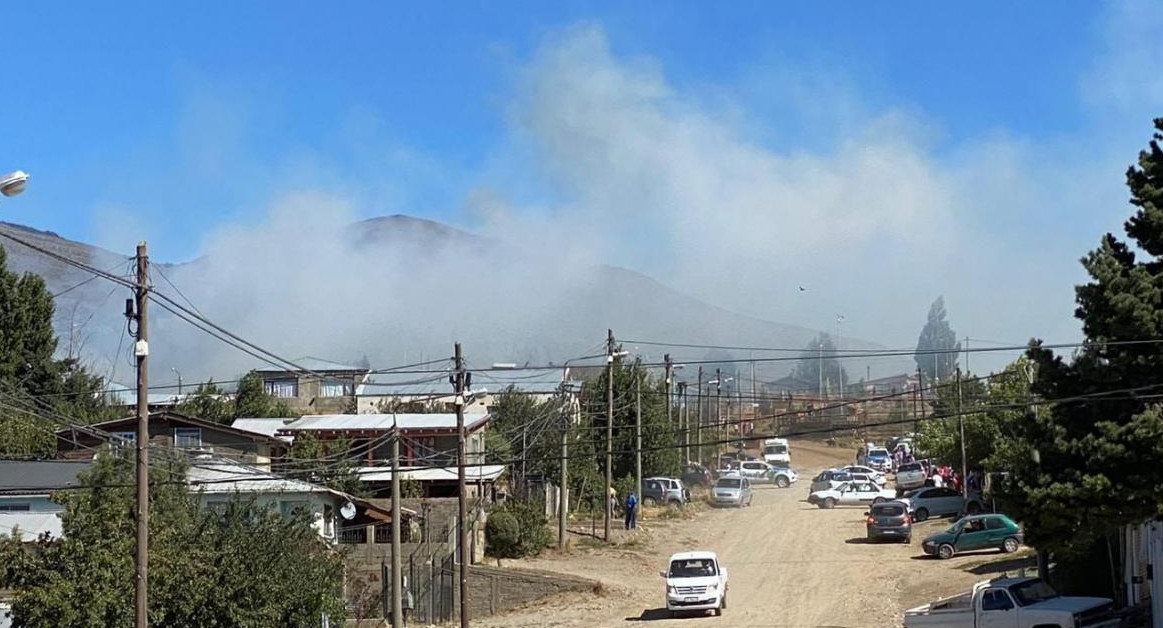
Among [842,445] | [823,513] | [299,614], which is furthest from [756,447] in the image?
[299,614]

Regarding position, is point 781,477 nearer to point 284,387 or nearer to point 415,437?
point 415,437

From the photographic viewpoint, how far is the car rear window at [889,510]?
55094 millimetres

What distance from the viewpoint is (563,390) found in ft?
185

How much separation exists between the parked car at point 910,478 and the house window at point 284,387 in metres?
54.4

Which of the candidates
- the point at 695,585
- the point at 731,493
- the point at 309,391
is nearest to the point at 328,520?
the point at 695,585

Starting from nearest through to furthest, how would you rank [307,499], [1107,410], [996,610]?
[1107,410], [996,610], [307,499]

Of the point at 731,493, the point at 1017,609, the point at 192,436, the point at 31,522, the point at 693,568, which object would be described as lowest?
the point at 693,568

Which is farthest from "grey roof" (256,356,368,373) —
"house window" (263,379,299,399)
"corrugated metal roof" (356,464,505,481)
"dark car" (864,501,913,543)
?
"dark car" (864,501,913,543)

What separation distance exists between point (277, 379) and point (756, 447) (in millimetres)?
46210

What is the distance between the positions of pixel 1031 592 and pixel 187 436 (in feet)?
127

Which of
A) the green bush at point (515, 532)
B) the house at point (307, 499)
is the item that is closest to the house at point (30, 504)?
the house at point (307, 499)

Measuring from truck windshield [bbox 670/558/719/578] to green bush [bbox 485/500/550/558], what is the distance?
1118cm

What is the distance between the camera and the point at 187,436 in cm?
5744

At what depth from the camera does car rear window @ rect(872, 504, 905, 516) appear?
55094 mm
